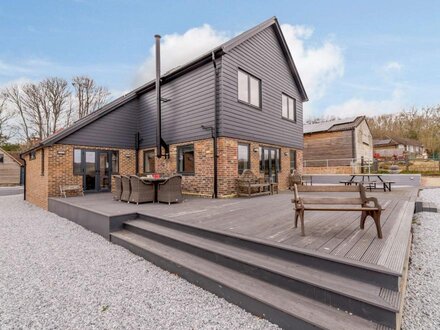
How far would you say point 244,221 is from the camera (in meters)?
4.36

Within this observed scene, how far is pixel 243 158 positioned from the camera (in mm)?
8961

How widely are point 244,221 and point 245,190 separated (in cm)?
411

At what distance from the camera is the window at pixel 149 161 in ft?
36.1

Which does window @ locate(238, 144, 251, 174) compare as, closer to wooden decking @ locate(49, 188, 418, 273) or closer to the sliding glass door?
wooden decking @ locate(49, 188, 418, 273)

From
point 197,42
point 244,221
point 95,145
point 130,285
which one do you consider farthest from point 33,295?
point 197,42

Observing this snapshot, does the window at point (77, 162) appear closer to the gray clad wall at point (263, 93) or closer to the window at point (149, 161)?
the window at point (149, 161)

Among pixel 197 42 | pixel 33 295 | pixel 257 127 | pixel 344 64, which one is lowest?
pixel 33 295

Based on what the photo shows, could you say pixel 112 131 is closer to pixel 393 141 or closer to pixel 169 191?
pixel 169 191

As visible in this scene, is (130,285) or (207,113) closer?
(130,285)

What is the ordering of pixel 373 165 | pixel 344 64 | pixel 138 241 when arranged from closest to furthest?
1. pixel 138 241
2. pixel 344 64
3. pixel 373 165

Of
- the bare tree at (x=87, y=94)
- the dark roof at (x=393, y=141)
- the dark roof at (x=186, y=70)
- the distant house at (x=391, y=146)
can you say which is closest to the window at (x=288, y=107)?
the dark roof at (x=186, y=70)

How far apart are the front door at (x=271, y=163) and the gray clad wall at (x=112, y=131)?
21.9ft

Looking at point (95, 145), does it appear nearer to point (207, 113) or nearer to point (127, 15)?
point (207, 113)

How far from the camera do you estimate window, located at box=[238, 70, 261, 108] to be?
350 inches
